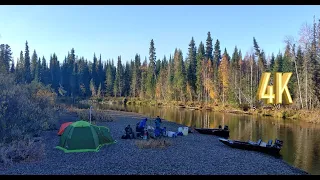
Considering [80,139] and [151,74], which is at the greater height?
[151,74]

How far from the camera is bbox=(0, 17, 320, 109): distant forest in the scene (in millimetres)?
42875

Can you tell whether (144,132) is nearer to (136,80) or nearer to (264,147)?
(264,147)

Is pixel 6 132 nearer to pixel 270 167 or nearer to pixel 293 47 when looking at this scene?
pixel 270 167

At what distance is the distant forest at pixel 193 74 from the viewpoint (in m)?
42.9

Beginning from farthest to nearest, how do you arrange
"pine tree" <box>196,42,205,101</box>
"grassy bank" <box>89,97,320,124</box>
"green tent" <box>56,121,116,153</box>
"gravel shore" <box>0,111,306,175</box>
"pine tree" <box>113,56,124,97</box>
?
"pine tree" <box>113,56,124,97</box>
"pine tree" <box>196,42,205,101</box>
"grassy bank" <box>89,97,320,124</box>
"green tent" <box>56,121,116,153</box>
"gravel shore" <box>0,111,306,175</box>

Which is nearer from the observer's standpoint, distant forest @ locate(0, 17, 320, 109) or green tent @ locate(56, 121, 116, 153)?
green tent @ locate(56, 121, 116, 153)

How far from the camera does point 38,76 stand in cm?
9862

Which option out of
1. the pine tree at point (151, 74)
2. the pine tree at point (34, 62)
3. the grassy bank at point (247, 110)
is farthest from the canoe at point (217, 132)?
the pine tree at point (34, 62)

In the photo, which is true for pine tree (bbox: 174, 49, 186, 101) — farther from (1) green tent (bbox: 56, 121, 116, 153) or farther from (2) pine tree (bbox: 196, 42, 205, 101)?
(1) green tent (bbox: 56, 121, 116, 153)

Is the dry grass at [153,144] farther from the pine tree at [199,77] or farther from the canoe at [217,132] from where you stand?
the pine tree at [199,77]

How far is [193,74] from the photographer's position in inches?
2795

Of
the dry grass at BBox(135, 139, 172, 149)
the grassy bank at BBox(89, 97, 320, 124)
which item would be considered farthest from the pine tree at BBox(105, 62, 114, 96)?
the dry grass at BBox(135, 139, 172, 149)

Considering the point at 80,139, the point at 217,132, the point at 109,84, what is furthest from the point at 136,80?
the point at 80,139
